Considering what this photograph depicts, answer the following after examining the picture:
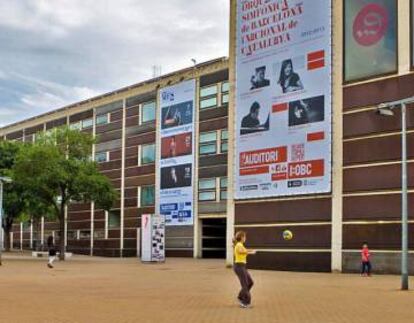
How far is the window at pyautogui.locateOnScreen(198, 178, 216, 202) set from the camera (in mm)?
59312

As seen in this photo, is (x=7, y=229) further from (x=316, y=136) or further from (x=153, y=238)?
(x=316, y=136)

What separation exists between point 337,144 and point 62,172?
20.8 m

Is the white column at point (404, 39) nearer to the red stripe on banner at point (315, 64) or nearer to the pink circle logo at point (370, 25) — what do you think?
the pink circle logo at point (370, 25)

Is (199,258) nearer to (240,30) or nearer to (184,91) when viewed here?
(184,91)

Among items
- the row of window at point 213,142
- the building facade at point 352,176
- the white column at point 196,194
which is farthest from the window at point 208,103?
the building facade at point 352,176

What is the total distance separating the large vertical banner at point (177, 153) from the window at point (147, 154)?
1562 mm

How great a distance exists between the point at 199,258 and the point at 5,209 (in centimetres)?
1565

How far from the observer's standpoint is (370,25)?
36.2 meters

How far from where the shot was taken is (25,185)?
2025 inches

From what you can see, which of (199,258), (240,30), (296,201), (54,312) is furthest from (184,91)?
(54,312)

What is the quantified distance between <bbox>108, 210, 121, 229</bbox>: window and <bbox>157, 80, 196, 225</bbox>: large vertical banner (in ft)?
24.3

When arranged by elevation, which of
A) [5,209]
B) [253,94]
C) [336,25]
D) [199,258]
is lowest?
[199,258]

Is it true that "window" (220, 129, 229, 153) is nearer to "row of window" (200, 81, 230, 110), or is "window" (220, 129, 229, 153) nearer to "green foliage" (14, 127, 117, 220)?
"row of window" (200, 81, 230, 110)

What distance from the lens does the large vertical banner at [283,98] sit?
3800cm
